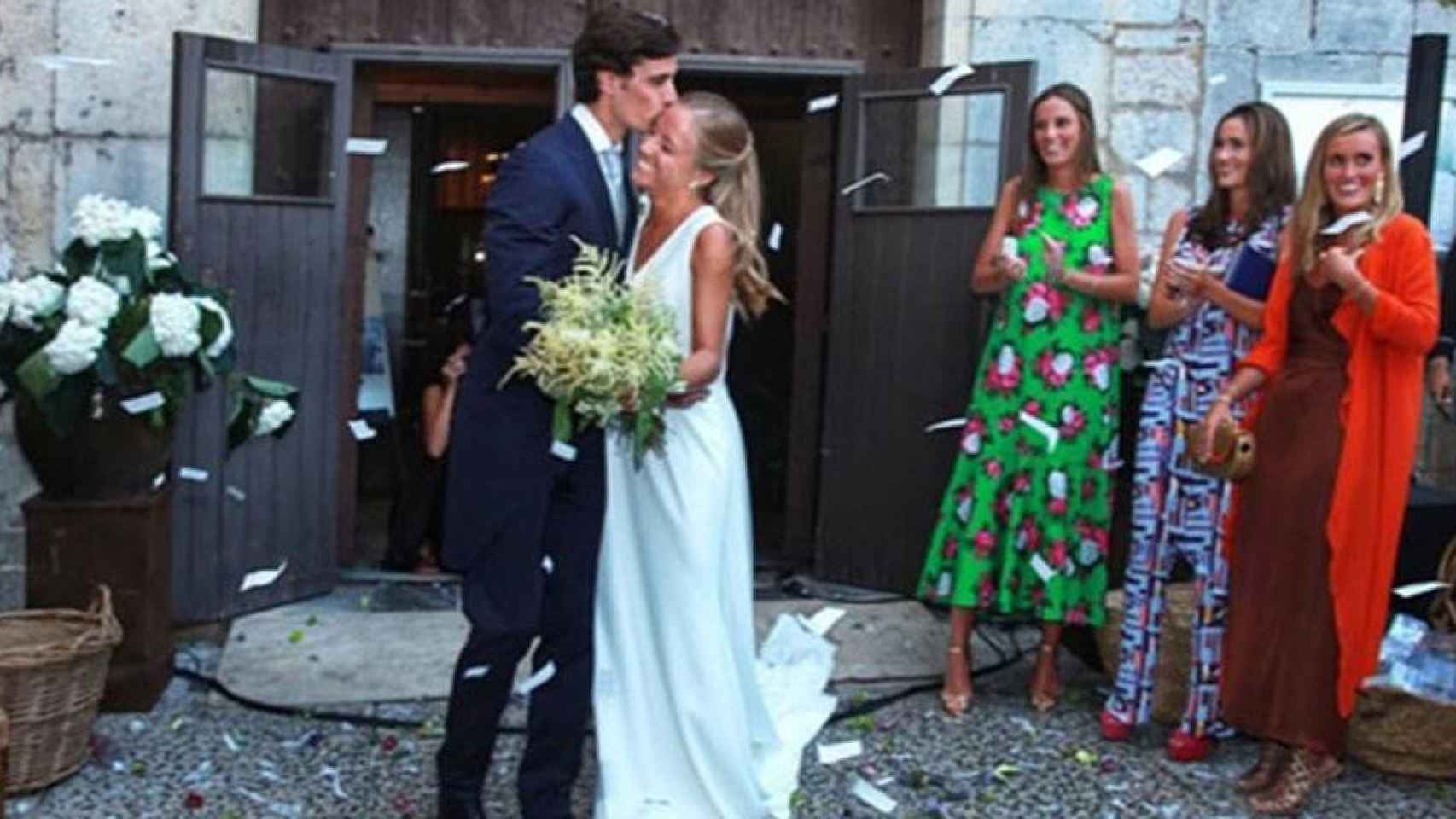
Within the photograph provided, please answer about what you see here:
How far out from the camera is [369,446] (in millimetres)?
8477

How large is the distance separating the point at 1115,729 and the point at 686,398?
185 centimetres

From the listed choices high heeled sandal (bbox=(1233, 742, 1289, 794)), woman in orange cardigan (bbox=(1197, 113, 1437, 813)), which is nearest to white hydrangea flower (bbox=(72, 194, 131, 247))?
woman in orange cardigan (bbox=(1197, 113, 1437, 813))

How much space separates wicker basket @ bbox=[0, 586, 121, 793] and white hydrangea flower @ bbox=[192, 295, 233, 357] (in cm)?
79

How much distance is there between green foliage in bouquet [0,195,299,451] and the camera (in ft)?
14.3

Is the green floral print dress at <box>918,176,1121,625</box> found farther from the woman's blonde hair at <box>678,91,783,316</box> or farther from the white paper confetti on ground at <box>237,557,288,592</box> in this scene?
the white paper confetti on ground at <box>237,557,288,592</box>

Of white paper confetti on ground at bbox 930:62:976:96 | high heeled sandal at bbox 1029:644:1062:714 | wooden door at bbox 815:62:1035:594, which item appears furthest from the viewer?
wooden door at bbox 815:62:1035:594

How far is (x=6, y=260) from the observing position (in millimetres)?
5121

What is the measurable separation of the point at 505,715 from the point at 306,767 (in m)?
0.62

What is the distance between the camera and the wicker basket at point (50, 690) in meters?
3.85

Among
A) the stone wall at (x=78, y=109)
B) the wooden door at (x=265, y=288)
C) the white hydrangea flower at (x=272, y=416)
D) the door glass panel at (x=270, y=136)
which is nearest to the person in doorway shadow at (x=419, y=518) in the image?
the wooden door at (x=265, y=288)

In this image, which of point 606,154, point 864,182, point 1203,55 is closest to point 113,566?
point 606,154

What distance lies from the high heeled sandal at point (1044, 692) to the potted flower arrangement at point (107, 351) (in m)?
2.67

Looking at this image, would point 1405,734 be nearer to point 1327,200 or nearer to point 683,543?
point 1327,200

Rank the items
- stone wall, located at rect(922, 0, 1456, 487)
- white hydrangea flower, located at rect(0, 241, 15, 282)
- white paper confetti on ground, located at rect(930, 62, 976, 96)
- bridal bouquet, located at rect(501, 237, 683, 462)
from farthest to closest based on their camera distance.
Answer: stone wall, located at rect(922, 0, 1456, 487) → white paper confetti on ground, located at rect(930, 62, 976, 96) → white hydrangea flower, located at rect(0, 241, 15, 282) → bridal bouquet, located at rect(501, 237, 683, 462)
